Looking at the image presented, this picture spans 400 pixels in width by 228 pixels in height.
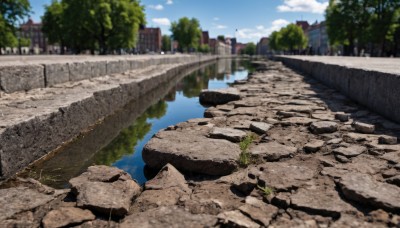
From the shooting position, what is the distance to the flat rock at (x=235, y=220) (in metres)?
1.93

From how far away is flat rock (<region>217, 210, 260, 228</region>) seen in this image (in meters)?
1.93

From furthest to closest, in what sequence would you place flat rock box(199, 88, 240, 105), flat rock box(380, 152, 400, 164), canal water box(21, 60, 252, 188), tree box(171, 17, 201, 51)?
tree box(171, 17, 201, 51), flat rock box(199, 88, 240, 105), canal water box(21, 60, 252, 188), flat rock box(380, 152, 400, 164)

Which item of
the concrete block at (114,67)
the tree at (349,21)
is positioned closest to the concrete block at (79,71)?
the concrete block at (114,67)

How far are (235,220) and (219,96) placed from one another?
4921 millimetres

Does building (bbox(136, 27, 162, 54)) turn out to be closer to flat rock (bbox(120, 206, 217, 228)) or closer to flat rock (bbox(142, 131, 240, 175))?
flat rock (bbox(142, 131, 240, 175))

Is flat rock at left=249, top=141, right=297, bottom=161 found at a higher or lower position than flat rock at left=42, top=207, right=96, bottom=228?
higher

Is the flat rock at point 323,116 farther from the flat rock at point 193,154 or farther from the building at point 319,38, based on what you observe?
the building at point 319,38

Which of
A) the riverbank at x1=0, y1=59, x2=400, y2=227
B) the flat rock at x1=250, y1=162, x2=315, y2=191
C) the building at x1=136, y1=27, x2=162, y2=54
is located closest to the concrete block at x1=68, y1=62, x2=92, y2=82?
the riverbank at x1=0, y1=59, x2=400, y2=227

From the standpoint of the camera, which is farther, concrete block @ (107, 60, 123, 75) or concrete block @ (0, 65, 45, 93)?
concrete block @ (107, 60, 123, 75)

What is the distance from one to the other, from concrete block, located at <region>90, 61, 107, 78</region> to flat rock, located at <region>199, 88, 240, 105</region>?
3.14 meters

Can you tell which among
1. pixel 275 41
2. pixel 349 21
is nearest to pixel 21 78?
pixel 349 21

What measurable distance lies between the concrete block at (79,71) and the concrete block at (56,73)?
0.26 meters

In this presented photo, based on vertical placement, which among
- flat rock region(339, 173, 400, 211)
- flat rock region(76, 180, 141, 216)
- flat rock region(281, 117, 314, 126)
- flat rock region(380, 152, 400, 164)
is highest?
flat rock region(281, 117, 314, 126)

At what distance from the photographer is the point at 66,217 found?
2.06 m
